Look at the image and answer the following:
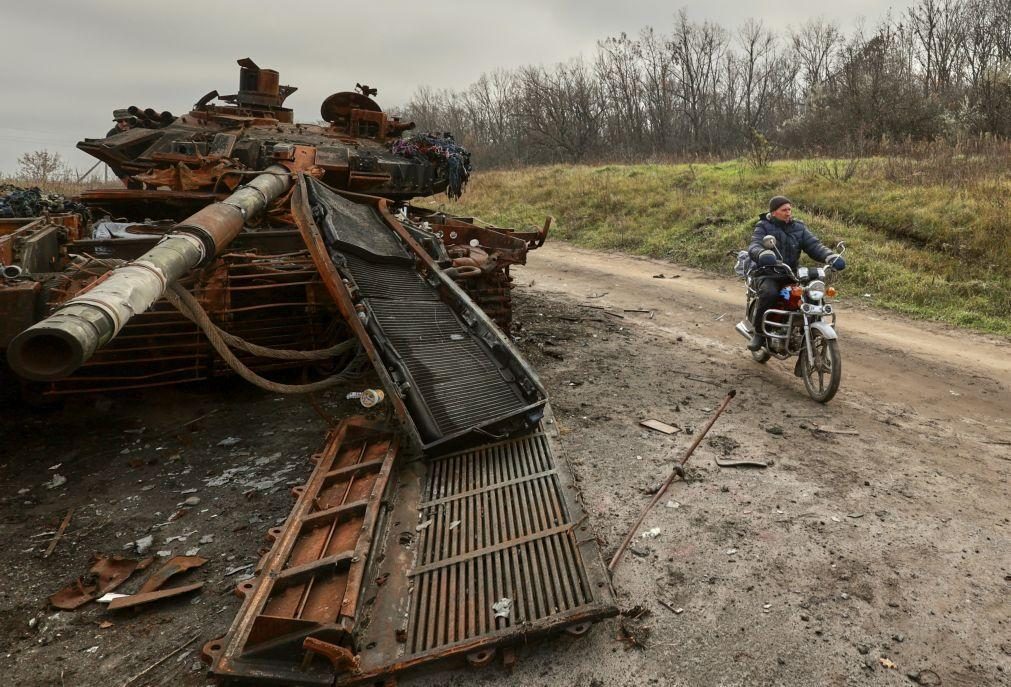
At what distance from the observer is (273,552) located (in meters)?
3.03

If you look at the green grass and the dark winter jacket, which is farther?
the green grass

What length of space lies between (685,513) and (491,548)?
4.16 feet

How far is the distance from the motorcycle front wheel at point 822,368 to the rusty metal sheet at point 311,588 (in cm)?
363

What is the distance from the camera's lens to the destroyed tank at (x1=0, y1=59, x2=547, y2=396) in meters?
2.71

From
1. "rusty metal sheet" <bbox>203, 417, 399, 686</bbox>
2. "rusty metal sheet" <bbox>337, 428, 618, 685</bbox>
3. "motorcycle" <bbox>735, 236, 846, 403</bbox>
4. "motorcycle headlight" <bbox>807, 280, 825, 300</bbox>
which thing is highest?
"motorcycle headlight" <bbox>807, 280, 825, 300</bbox>

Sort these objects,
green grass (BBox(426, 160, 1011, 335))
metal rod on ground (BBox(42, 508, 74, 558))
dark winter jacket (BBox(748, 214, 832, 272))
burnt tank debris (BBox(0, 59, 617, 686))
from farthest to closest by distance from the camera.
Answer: green grass (BBox(426, 160, 1011, 335))
dark winter jacket (BBox(748, 214, 832, 272))
metal rod on ground (BBox(42, 508, 74, 558))
burnt tank debris (BBox(0, 59, 617, 686))

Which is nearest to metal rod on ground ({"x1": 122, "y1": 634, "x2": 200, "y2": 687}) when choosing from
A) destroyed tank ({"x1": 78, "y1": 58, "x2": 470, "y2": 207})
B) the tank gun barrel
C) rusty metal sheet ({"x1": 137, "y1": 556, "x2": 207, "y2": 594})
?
rusty metal sheet ({"x1": 137, "y1": 556, "x2": 207, "y2": 594})

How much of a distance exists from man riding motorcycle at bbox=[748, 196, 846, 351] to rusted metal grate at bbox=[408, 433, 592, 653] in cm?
305

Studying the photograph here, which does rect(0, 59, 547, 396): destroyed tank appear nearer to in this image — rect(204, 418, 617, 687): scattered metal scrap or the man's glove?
rect(204, 418, 617, 687): scattered metal scrap

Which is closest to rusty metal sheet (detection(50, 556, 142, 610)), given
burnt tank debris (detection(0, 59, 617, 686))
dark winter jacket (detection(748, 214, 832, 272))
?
burnt tank debris (detection(0, 59, 617, 686))

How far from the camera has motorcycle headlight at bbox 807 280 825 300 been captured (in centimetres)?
569

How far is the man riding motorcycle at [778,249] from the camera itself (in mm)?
6129

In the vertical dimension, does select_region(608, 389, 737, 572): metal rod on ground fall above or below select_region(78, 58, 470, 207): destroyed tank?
below

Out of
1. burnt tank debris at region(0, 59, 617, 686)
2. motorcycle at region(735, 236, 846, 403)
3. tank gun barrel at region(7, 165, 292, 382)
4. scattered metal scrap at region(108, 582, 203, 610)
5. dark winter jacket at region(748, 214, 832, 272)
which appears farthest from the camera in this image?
dark winter jacket at region(748, 214, 832, 272)
